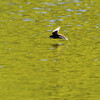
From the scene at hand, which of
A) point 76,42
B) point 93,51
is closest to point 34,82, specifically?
point 93,51

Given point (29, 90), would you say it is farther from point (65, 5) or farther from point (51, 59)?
point (65, 5)

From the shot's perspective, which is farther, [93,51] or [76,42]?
[76,42]

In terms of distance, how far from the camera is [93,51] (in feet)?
77.7

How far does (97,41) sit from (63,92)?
10.0 meters

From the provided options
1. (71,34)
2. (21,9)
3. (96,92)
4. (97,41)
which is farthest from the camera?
(21,9)

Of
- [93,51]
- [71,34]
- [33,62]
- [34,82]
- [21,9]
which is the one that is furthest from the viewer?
[21,9]

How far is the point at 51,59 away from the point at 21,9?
15.7 m

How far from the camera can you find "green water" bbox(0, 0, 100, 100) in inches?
672

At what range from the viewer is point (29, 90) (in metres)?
17.0

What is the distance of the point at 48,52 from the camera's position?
23.8 meters

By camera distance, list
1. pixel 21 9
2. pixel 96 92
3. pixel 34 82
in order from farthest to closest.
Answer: pixel 21 9, pixel 34 82, pixel 96 92

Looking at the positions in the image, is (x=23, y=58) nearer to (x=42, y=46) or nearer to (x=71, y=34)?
(x=42, y=46)

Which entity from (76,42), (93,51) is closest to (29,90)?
(93,51)

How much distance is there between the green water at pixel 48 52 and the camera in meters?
17.1
